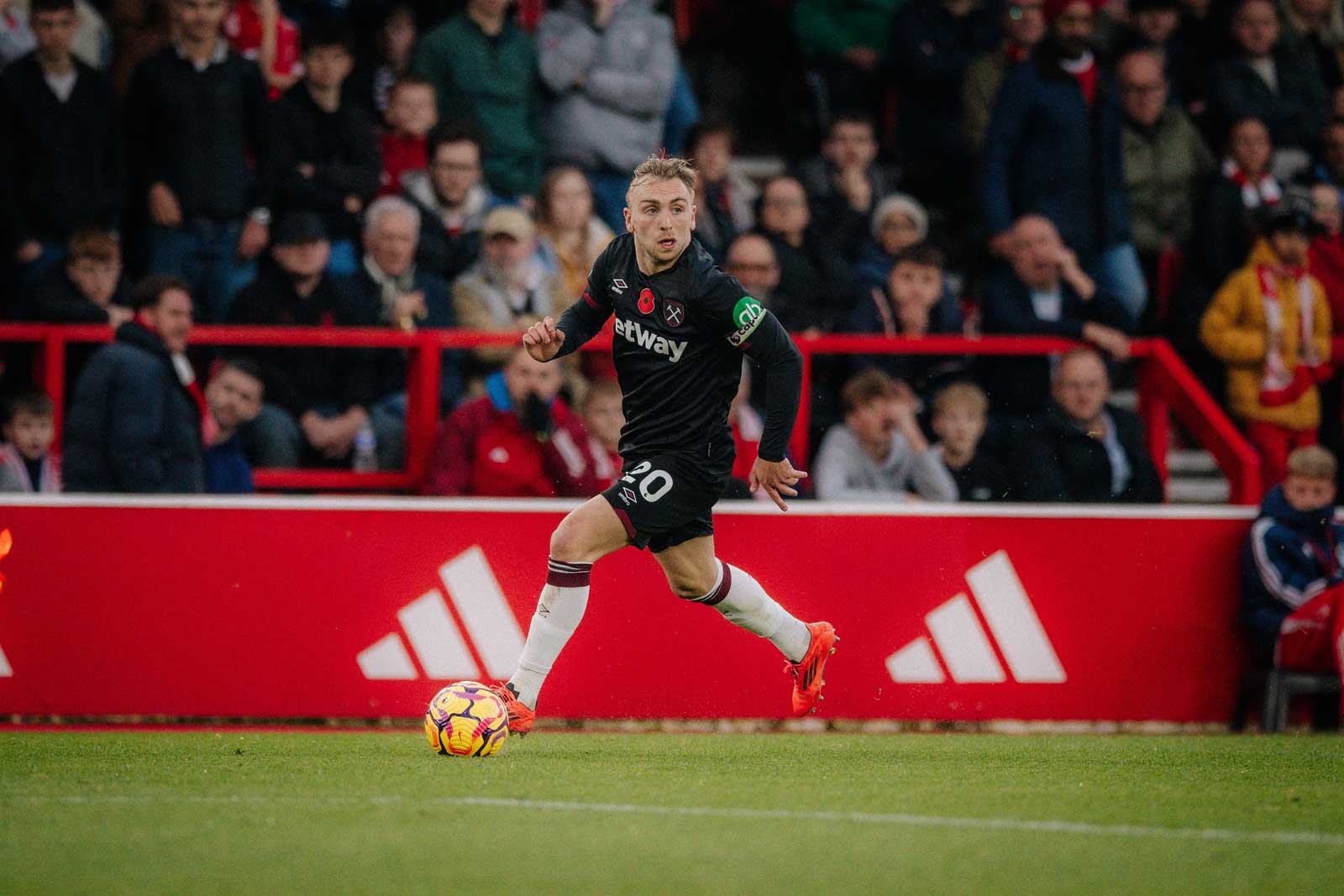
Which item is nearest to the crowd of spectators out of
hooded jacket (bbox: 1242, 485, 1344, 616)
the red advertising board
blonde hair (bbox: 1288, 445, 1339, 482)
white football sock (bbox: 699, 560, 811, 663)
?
the red advertising board

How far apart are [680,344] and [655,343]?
0.29ft

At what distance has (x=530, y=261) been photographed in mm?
9922

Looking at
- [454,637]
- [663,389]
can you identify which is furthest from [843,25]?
[663,389]

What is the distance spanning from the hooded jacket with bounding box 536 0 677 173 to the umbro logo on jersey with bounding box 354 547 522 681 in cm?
344

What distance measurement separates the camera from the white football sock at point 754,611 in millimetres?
7035

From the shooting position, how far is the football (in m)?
6.55

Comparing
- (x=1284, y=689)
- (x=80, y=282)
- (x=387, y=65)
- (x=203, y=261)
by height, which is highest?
(x=387, y=65)

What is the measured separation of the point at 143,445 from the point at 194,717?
1.23 m

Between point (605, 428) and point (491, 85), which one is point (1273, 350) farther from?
point (491, 85)

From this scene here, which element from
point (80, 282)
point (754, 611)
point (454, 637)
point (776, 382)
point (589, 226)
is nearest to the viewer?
point (776, 382)

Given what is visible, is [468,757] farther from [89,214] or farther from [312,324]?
[89,214]

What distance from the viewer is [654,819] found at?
209 inches

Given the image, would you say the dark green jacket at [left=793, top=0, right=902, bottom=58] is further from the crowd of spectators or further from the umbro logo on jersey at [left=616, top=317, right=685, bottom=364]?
the umbro logo on jersey at [left=616, top=317, right=685, bottom=364]

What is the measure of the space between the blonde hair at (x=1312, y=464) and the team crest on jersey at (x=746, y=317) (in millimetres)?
3477
